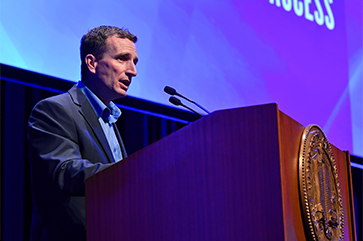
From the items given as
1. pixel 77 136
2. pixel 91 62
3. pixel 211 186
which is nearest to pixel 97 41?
pixel 91 62

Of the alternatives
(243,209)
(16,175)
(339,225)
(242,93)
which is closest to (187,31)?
(242,93)

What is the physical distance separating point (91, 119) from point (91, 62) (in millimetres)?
342

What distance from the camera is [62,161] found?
1.35m

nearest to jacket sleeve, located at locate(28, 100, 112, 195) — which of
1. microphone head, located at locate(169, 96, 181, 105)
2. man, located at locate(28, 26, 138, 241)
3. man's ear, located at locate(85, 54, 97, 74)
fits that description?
man, located at locate(28, 26, 138, 241)

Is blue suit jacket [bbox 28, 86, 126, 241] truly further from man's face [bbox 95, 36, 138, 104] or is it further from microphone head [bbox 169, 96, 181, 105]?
microphone head [bbox 169, 96, 181, 105]

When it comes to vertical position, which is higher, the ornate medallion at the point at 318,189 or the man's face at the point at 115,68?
the man's face at the point at 115,68

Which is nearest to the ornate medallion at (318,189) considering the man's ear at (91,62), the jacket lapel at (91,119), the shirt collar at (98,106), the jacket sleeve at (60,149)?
the jacket sleeve at (60,149)

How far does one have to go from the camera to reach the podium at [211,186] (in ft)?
3.31

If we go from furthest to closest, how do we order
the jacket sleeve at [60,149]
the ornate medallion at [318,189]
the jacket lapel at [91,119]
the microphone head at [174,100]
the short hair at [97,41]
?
1. the microphone head at [174,100]
2. the short hair at [97,41]
3. the jacket lapel at [91,119]
4. the jacket sleeve at [60,149]
5. the ornate medallion at [318,189]

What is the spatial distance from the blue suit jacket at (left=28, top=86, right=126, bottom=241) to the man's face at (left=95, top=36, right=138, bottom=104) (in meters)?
0.21

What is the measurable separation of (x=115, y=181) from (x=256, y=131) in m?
0.42

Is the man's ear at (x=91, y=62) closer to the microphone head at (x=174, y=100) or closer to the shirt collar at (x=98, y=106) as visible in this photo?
the shirt collar at (x=98, y=106)

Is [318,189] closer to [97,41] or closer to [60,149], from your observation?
[60,149]

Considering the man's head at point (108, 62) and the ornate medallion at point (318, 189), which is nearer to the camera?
the ornate medallion at point (318, 189)
